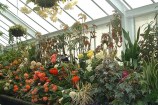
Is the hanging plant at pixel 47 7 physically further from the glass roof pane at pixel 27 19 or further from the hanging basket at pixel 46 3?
the glass roof pane at pixel 27 19

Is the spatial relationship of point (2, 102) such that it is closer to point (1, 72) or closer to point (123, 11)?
point (1, 72)

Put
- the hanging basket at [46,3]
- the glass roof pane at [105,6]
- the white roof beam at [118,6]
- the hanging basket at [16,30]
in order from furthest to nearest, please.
Result: the glass roof pane at [105,6] < the hanging basket at [16,30] < the white roof beam at [118,6] < the hanging basket at [46,3]

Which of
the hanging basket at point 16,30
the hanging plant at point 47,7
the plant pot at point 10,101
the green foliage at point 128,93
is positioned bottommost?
the plant pot at point 10,101

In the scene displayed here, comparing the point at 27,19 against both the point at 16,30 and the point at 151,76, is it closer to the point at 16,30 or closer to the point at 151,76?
the point at 16,30

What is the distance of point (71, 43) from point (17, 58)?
1.29 meters

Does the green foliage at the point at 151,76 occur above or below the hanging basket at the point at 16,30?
below

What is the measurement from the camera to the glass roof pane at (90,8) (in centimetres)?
831

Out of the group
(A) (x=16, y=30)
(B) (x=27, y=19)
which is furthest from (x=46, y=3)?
(B) (x=27, y=19)

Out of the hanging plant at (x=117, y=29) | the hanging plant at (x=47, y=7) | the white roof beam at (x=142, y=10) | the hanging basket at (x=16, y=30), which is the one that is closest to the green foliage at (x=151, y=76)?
the hanging plant at (x=47, y=7)

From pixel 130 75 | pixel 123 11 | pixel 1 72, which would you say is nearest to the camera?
Answer: pixel 130 75

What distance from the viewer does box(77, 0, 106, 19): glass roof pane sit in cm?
831

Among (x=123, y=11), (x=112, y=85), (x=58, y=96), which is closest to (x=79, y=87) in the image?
(x=58, y=96)

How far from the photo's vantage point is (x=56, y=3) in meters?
4.19

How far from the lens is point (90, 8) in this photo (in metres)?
8.55
